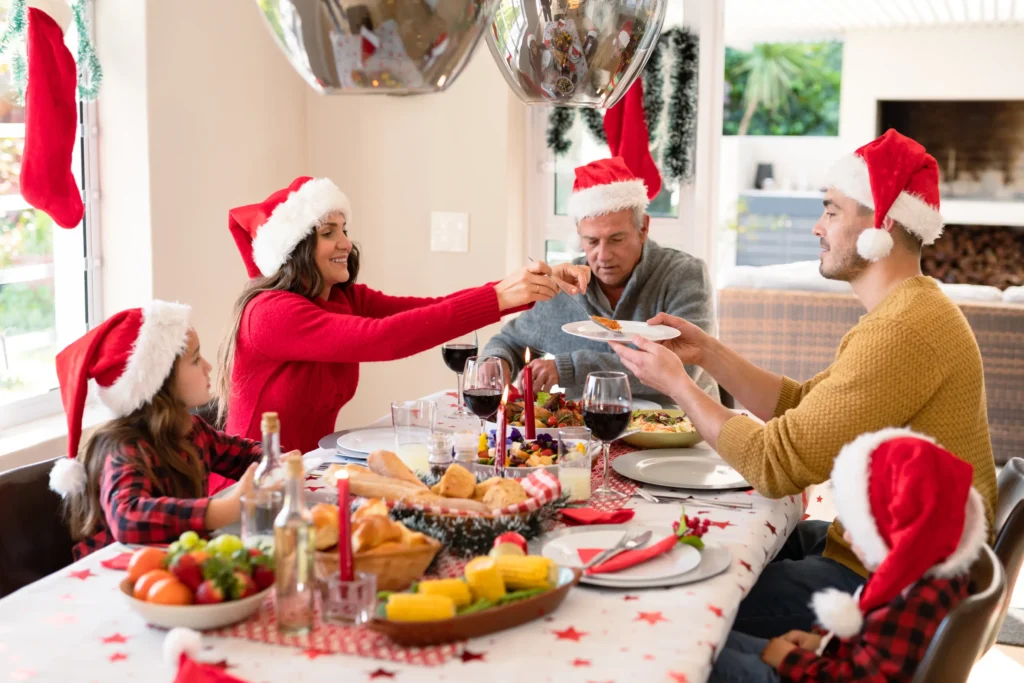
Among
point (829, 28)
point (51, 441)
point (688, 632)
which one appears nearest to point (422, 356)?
point (51, 441)

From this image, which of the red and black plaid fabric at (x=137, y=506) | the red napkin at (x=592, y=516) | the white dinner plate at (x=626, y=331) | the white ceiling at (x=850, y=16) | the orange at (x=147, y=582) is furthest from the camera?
the white ceiling at (x=850, y=16)

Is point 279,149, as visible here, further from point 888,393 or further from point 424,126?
point 888,393

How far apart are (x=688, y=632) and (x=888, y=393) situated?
0.74 m

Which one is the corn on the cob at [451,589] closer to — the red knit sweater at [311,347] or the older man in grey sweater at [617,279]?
the red knit sweater at [311,347]

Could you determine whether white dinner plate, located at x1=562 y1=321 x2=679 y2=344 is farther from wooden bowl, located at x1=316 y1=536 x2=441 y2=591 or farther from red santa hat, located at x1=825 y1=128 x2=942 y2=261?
wooden bowl, located at x1=316 y1=536 x2=441 y2=591

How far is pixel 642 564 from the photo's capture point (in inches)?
57.9

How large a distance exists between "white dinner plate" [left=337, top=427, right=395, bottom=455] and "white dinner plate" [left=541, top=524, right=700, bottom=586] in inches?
21.0

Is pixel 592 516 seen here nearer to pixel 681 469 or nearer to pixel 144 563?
pixel 681 469

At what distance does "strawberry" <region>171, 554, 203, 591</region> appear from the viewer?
1264 millimetres

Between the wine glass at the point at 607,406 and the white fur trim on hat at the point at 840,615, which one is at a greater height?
the wine glass at the point at 607,406

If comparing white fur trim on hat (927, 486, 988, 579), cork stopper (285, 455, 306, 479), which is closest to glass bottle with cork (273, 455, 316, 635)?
cork stopper (285, 455, 306, 479)

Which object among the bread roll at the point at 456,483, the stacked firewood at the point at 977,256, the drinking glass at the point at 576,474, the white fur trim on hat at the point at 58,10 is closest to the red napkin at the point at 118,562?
the bread roll at the point at 456,483

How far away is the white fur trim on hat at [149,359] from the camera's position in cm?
179

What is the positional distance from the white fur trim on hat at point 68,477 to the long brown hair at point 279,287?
0.74 metres
